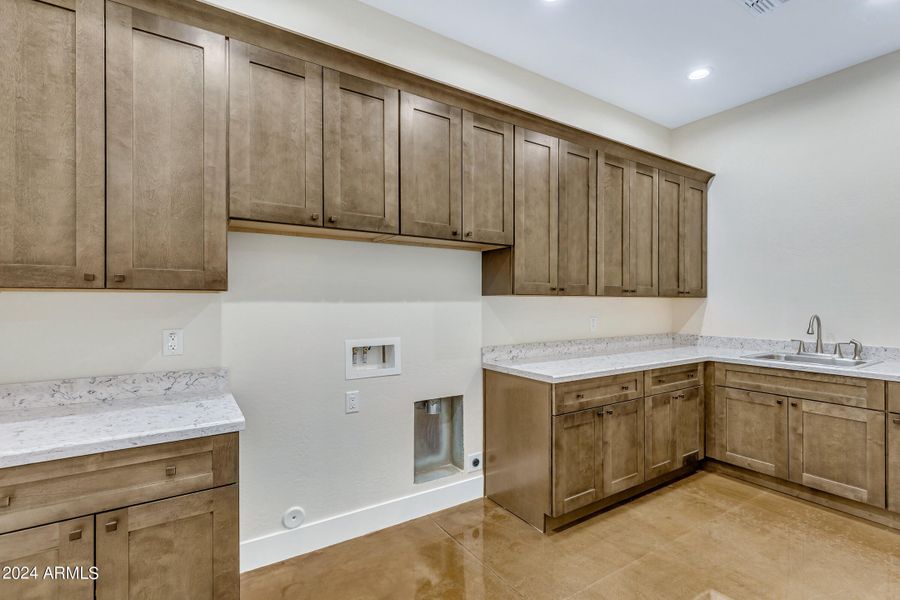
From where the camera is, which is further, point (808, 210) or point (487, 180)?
point (808, 210)

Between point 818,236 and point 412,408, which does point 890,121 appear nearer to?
point 818,236

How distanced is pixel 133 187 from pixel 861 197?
14.7ft

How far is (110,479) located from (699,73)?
13.8 feet

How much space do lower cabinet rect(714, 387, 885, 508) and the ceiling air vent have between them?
2459 millimetres

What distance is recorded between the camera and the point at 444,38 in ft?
9.18

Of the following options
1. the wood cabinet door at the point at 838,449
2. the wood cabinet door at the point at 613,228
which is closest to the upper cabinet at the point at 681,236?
the wood cabinet door at the point at 613,228

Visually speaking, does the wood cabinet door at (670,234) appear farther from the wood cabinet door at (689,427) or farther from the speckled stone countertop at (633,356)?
the wood cabinet door at (689,427)

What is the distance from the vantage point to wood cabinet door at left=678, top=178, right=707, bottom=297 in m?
3.77

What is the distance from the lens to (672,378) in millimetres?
3129

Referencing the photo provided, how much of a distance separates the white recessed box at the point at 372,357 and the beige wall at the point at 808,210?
307 cm

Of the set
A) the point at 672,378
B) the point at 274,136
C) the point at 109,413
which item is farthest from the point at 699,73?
the point at 109,413

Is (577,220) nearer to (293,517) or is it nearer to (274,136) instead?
(274,136)

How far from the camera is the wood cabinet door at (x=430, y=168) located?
2303mm

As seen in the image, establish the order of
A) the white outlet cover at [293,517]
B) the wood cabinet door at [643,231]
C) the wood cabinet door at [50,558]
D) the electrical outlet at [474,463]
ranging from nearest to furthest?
1. the wood cabinet door at [50,558]
2. the white outlet cover at [293,517]
3. the electrical outlet at [474,463]
4. the wood cabinet door at [643,231]
